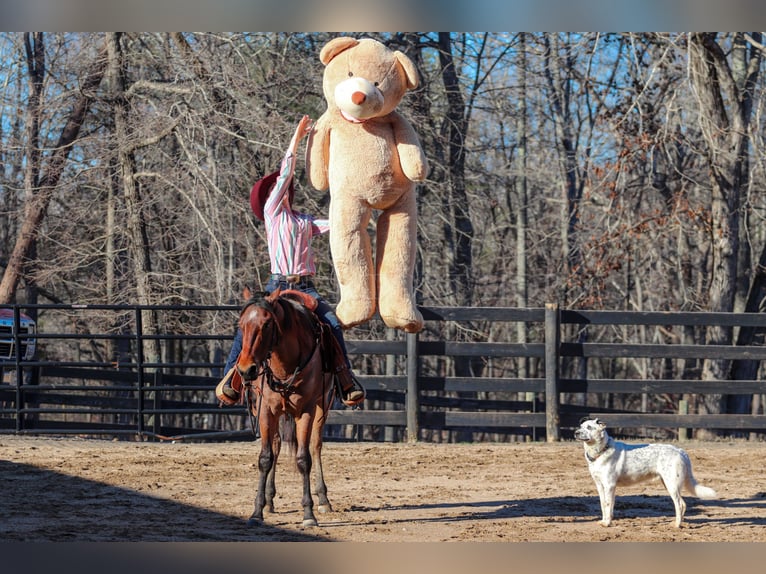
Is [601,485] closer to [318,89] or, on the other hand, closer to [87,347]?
[318,89]

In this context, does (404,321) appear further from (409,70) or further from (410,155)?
(409,70)

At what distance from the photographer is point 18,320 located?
10.9 meters

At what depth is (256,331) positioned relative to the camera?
586cm

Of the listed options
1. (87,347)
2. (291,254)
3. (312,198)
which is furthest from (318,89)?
(87,347)

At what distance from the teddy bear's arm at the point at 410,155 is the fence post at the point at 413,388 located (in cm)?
510

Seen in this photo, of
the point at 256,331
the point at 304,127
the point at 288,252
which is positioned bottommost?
the point at 256,331

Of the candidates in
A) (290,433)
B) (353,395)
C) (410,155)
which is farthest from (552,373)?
(410,155)

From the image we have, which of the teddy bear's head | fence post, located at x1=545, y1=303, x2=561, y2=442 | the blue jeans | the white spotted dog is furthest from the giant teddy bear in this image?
fence post, located at x1=545, y1=303, x2=561, y2=442

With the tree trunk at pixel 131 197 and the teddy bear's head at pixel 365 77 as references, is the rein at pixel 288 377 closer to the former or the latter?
the teddy bear's head at pixel 365 77

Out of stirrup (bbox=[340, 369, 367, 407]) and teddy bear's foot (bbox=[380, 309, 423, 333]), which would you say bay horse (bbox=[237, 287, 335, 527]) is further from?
teddy bear's foot (bbox=[380, 309, 423, 333])

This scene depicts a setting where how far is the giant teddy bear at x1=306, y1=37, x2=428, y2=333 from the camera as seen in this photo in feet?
20.6

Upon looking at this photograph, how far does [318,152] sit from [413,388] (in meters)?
5.22

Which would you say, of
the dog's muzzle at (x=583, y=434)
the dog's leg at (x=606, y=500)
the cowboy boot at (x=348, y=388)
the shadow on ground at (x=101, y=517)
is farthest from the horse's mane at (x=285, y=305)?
the dog's leg at (x=606, y=500)

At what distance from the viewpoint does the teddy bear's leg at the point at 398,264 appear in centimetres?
633
